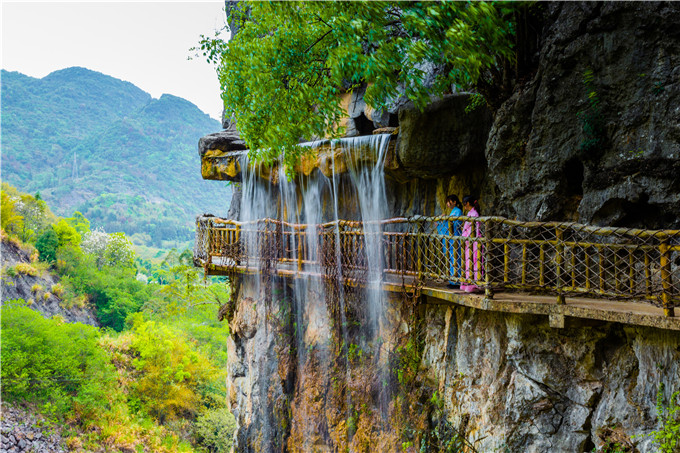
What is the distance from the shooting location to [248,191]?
13922 mm

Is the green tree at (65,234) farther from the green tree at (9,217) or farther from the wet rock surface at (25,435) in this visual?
the wet rock surface at (25,435)

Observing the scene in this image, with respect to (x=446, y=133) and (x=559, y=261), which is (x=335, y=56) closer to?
(x=446, y=133)

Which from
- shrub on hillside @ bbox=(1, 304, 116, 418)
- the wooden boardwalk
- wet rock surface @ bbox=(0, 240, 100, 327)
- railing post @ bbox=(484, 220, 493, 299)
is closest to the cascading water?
the wooden boardwalk

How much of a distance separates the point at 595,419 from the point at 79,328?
26.2 m

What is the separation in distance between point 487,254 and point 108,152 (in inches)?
5937

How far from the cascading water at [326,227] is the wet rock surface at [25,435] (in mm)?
13061

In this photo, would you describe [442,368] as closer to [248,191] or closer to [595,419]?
[595,419]

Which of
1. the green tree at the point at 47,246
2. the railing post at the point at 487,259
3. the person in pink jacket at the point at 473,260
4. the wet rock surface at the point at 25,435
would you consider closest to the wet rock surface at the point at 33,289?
the green tree at the point at 47,246

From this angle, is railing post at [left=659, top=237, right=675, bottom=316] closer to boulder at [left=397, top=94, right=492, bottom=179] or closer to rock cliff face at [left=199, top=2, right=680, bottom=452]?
rock cliff face at [left=199, top=2, right=680, bottom=452]

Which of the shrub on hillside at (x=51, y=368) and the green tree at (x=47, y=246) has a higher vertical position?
the green tree at (x=47, y=246)

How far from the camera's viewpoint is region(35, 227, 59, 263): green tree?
140 feet

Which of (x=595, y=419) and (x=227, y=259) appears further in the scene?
(x=227, y=259)

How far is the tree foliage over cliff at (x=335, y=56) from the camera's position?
6.20m

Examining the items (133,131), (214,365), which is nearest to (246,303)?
(214,365)
